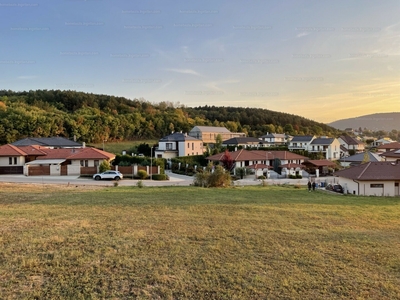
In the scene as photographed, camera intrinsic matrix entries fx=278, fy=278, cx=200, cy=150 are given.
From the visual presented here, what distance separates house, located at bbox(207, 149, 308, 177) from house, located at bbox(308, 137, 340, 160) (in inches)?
702

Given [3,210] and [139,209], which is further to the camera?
[139,209]

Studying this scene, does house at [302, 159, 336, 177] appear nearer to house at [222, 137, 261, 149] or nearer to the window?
the window

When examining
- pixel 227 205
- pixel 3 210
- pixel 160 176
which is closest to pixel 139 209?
pixel 227 205

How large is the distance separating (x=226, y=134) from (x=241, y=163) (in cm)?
3696

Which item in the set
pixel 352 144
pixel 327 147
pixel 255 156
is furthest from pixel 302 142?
pixel 255 156

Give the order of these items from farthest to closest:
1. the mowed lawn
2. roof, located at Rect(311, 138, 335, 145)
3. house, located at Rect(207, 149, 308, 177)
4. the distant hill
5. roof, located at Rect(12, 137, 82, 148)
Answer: the distant hill → roof, located at Rect(311, 138, 335, 145) → roof, located at Rect(12, 137, 82, 148) → house, located at Rect(207, 149, 308, 177) → the mowed lawn

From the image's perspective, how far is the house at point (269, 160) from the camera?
134 ft

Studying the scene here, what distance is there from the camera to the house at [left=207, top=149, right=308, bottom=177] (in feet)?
134

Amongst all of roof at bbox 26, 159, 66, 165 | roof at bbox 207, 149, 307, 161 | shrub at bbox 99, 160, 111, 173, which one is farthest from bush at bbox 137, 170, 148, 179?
roof at bbox 207, 149, 307, 161

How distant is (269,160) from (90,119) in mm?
41202

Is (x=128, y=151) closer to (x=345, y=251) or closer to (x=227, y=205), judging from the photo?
(x=227, y=205)

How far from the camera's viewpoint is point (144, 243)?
711cm

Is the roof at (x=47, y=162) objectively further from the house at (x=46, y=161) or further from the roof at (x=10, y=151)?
the roof at (x=10, y=151)

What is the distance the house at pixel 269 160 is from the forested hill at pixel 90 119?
103 feet
